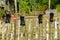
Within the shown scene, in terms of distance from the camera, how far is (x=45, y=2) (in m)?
3.16

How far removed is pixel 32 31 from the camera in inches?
88.2

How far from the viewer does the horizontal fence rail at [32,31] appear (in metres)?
2.18

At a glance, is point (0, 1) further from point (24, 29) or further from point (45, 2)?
point (24, 29)

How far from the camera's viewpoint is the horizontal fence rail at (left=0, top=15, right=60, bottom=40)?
2.18m

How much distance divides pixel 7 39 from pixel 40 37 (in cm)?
39

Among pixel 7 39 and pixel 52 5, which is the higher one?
pixel 52 5

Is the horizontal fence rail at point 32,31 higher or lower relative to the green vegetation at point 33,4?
lower

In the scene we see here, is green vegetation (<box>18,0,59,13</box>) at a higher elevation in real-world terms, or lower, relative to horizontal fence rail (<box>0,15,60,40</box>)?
higher

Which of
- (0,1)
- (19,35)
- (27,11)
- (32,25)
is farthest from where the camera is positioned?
(0,1)

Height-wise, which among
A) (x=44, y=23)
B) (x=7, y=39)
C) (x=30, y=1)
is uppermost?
(x=30, y=1)

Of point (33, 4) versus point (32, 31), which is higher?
point (33, 4)

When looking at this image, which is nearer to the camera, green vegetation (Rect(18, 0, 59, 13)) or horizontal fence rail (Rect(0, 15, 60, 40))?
horizontal fence rail (Rect(0, 15, 60, 40))

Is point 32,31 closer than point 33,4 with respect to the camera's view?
Yes

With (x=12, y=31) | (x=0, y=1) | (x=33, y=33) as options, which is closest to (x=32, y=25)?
(x=33, y=33)
